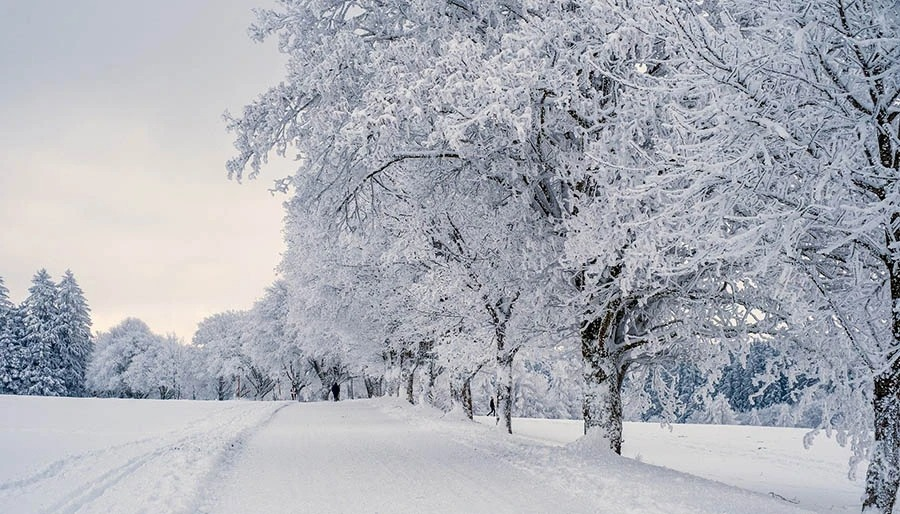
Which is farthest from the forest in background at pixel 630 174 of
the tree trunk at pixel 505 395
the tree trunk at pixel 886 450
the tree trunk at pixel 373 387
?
the tree trunk at pixel 373 387

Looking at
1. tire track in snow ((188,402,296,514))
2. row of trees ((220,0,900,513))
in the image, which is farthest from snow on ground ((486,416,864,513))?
tire track in snow ((188,402,296,514))

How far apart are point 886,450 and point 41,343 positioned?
62.2 m

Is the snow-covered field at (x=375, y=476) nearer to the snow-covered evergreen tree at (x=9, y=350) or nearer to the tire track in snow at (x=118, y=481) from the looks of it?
the tire track in snow at (x=118, y=481)

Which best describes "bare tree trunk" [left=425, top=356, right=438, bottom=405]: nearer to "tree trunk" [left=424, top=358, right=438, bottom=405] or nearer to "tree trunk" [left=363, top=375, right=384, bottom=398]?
"tree trunk" [left=424, top=358, right=438, bottom=405]

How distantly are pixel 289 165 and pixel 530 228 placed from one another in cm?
459

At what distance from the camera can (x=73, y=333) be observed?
56500 mm

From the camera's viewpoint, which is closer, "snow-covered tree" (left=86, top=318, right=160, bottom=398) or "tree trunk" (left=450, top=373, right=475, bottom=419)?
"tree trunk" (left=450, top=373, right=475, bottom=419)

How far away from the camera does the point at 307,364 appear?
61.6 meters

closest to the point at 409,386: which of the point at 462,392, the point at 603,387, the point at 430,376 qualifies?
the point at 430,376

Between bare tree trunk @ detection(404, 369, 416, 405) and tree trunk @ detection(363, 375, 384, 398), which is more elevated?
bare tree trunk @ detection(404, 369, 416, 405)

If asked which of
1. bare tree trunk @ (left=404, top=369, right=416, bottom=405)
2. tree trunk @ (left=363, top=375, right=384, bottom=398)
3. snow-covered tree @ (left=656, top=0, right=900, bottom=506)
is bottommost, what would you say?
tree trunk @ (left=363, top=375, right=384, bottom=398)

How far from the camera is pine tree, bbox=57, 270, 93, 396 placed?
182 feet

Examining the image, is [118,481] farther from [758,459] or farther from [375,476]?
[758,459]

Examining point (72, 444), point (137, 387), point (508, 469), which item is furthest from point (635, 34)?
point (137, 387)
